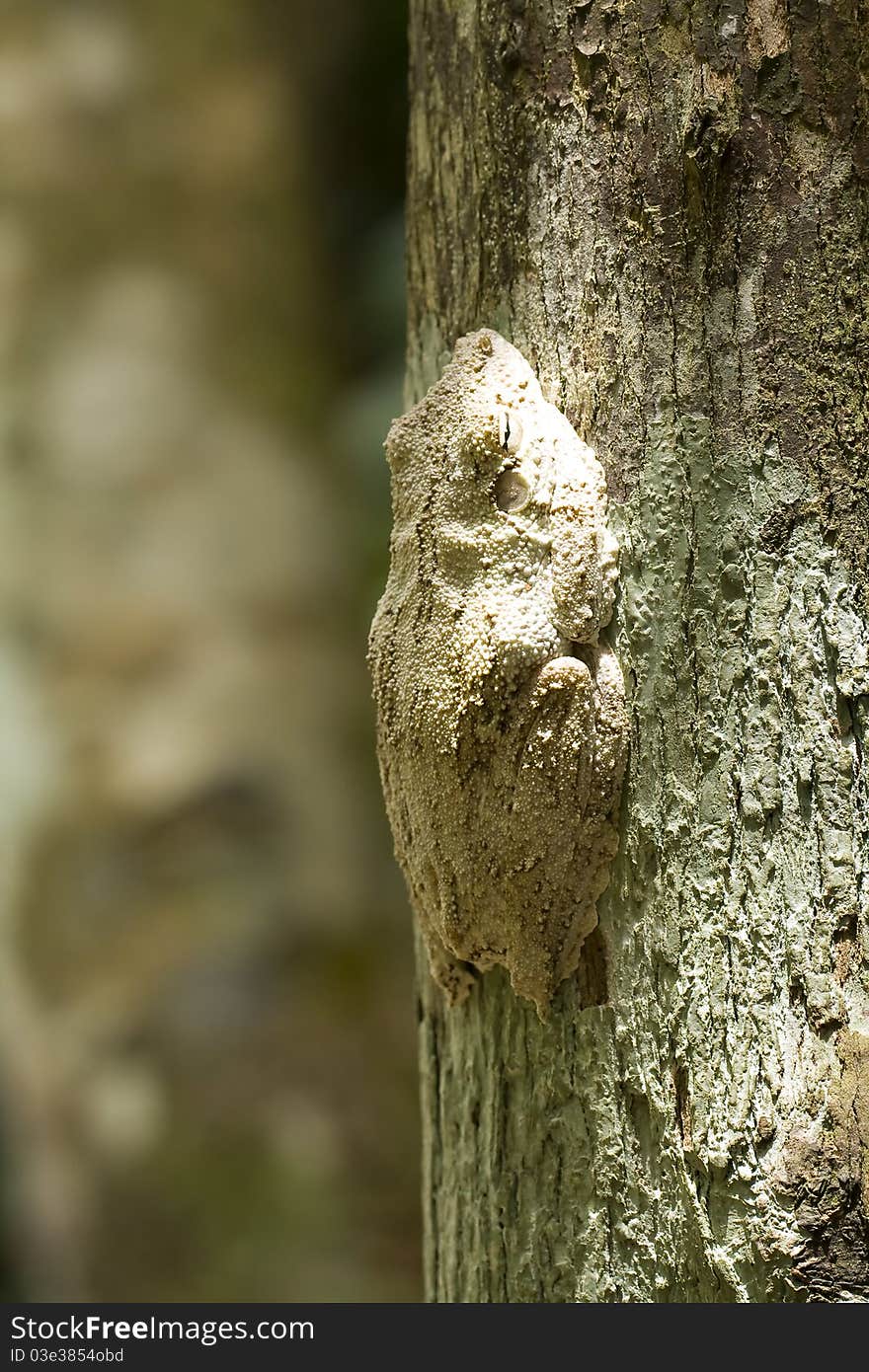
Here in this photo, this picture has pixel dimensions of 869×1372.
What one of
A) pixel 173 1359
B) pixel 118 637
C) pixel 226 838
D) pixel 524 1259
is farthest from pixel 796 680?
pixel 118 637

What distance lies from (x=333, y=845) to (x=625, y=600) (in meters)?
1.60

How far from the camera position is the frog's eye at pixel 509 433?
24.2 inches

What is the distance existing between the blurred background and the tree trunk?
1428 millimetres

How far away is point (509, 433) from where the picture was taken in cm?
62

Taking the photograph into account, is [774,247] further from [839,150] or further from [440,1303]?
[440,1303]

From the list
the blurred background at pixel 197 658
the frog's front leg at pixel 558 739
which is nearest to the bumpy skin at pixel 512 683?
the frog's front leg at pixel 558 739

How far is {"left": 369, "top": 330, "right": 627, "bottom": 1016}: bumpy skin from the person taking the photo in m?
0.60

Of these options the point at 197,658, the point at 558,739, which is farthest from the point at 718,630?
the point at 197,658

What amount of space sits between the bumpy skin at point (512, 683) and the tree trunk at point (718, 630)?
0.01m

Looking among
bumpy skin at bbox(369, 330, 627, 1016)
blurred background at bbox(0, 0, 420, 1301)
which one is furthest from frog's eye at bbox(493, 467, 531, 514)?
blurred background at bbox(0, 0, 420, 1301)

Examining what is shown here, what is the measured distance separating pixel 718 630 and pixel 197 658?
1626 millimetres

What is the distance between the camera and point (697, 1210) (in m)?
0.58

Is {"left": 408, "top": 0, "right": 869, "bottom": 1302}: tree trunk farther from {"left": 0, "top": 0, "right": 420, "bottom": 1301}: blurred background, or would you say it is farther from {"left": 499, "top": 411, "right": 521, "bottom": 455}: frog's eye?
{"left": 0, "top": 0, "right": 420, "bottom": 1301}: blurred background

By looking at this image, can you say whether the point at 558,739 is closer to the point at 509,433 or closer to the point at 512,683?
the point at 512,683
